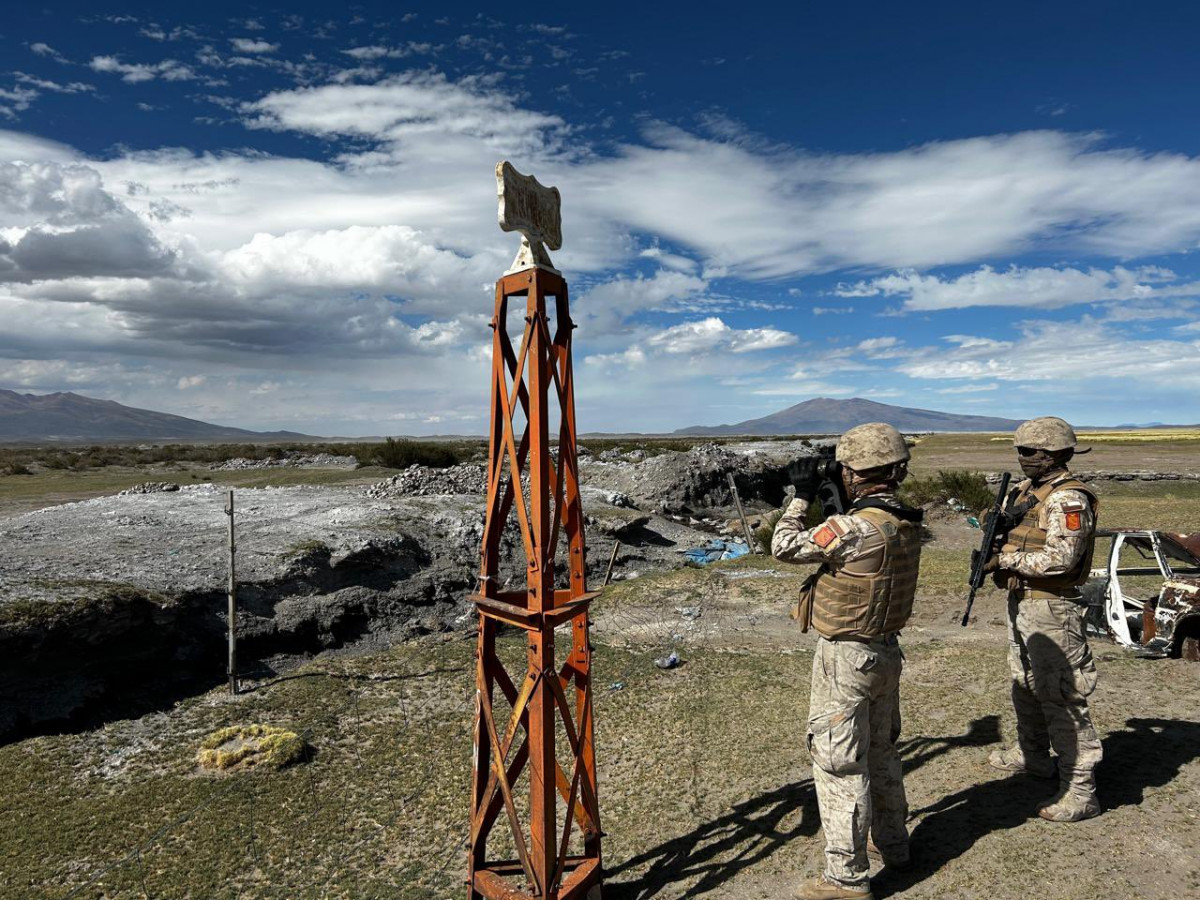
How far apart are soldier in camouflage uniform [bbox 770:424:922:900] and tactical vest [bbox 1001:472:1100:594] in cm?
145

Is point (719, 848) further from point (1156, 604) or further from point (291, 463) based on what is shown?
point (291, 463)

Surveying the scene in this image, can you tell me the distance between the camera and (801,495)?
402 cm

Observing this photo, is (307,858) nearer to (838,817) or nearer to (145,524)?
(838,817)

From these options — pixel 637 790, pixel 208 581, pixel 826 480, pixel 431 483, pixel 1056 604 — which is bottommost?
pixel 637 790

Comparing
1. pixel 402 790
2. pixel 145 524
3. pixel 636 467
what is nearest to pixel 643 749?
pixel 402 790

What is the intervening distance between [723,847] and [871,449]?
9.78 feet

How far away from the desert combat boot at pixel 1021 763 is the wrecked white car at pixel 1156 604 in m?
2.96

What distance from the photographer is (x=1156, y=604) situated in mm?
7805

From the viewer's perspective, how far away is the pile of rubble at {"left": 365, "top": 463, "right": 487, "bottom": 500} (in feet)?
65.8

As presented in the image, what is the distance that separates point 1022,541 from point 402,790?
5.20 meters

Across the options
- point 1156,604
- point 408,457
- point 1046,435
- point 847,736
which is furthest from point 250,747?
point 408,457

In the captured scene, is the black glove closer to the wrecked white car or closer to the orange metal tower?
the orange metal tower

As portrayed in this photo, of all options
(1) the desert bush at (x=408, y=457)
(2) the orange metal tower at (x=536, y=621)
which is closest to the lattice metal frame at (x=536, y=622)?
(2) the orange metal tower at (x=536, y=621)

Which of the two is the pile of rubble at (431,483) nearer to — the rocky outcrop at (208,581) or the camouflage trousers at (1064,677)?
the rocky outcrop at (208,581)
